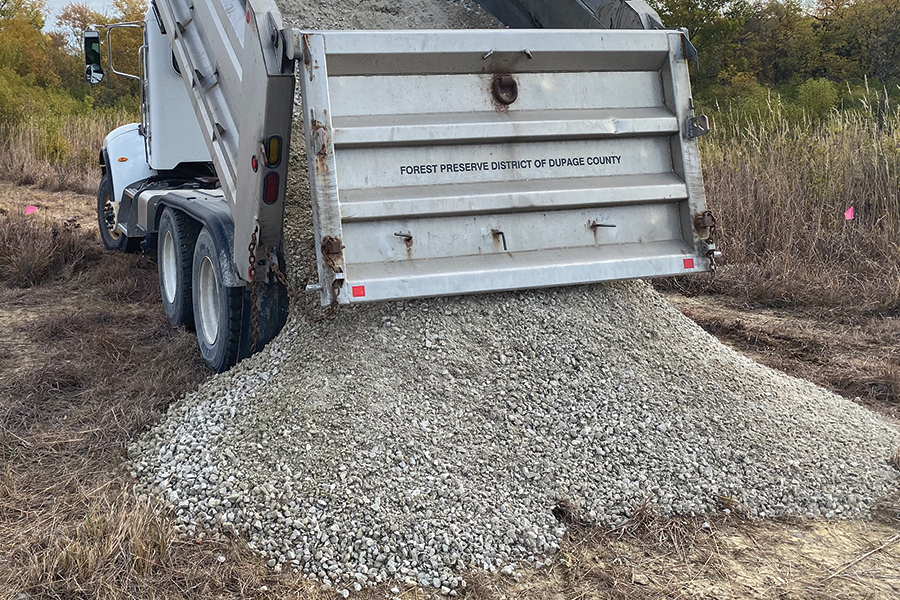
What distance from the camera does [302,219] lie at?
384cm

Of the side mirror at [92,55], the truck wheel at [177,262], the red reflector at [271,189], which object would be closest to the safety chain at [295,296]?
the red reflector at [271,189]

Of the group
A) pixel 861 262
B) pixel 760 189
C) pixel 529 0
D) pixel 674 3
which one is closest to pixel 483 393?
pixel 529 0

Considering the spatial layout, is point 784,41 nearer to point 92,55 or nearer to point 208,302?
point 92,55

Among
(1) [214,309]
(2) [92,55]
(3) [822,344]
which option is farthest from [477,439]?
(2) [92,55]

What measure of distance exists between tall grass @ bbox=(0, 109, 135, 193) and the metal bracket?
10781mm

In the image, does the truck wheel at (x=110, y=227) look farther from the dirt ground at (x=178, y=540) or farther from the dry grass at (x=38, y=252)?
the dirt ground at (x=178, y=540)

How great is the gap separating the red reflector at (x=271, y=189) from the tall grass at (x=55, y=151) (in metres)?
10.0

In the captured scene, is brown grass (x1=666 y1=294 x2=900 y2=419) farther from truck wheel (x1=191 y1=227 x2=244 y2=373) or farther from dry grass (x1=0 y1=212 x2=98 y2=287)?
dry grass (x1=0 y1=212 x2=98 y2=287)

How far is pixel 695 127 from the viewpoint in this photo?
382 cm

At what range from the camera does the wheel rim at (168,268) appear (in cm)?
539

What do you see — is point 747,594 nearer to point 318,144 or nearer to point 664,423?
point 664,423

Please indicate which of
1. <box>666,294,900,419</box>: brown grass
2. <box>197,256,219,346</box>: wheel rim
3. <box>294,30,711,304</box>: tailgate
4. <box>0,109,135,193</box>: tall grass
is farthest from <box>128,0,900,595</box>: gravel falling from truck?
<box>0,109,135,193</box>: tall grass

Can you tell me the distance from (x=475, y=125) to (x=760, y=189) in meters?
4.76

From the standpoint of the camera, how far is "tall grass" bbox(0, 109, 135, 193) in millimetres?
12531
